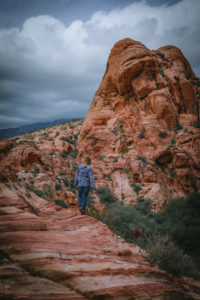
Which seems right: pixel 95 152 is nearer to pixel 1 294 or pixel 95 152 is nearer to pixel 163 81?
pixel 163 81

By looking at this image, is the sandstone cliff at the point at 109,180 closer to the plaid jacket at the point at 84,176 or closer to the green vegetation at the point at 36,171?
the green vegetation at the point at 36,171

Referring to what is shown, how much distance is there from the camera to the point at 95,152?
14.3 meters

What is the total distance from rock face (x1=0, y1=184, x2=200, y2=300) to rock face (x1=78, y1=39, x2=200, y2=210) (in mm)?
6526

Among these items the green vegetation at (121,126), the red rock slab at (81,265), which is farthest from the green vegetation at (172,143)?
the red rock slab at (81,265)

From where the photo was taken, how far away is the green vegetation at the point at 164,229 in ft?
13.4

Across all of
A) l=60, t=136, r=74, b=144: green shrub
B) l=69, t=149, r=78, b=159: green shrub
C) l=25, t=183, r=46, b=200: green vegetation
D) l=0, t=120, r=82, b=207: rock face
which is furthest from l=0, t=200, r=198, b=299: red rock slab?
l=60, t=136, r=74, b=144: green shrub

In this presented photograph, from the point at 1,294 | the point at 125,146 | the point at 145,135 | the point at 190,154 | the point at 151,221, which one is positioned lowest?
the point at 151,221

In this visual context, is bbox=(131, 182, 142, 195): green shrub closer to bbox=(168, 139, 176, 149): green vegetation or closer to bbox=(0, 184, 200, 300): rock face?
bbox=(168, 139, 176, 149): green vegetation

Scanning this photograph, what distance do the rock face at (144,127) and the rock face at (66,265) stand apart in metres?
6.53

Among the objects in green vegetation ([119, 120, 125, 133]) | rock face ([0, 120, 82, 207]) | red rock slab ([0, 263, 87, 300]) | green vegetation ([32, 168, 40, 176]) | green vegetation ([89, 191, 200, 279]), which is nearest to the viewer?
red rock slab ([0, 263, 87, 300])

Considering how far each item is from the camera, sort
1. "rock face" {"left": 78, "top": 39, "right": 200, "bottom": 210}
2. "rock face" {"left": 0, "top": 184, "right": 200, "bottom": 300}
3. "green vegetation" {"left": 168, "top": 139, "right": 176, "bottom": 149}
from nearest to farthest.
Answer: "rock face" {"left": 0, "top": 184, "right": 200, "bottom": 300} < "rock face" {"left": 78, "top": 39, "right": 200, "bottom": 210} < "green vegetation" {"left": 168, "top": 139, "right": 176, "bottom": 149}

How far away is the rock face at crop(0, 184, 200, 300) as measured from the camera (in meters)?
2.11

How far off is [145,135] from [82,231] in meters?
11.0

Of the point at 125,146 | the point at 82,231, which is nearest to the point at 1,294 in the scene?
the point at 82,231
